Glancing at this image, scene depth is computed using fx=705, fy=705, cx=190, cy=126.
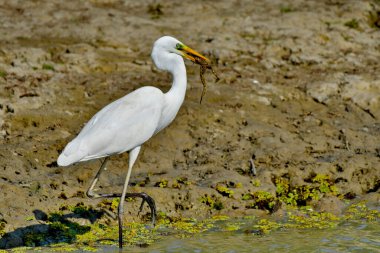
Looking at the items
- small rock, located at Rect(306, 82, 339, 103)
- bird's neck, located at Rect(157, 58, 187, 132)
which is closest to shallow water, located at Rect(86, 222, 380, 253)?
bird's neck, located at Rect(157, 58, 187, 132)

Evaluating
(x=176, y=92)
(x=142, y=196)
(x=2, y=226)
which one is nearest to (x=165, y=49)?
(x=176, y=92)

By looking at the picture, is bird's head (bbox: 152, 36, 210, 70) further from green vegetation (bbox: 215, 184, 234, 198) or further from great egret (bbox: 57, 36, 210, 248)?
green vegetation (bbox: 215, 184, 234, 198)

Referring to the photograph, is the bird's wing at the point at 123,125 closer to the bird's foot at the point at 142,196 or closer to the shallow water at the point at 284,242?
the bird's foot at the point at 142,196

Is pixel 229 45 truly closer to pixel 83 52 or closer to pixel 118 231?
pixel 83 52

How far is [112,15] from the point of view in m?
16.3

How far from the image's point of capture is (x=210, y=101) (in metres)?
12.9

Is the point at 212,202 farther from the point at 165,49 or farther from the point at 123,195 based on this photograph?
the point at 165,49

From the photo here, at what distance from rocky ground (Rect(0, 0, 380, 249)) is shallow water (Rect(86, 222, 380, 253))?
909 millimetres

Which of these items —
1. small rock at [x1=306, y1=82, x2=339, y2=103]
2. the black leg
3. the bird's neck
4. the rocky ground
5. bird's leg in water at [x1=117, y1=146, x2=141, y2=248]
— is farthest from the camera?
small rock at [x1=306, y1=82, x2=339, y2=103]

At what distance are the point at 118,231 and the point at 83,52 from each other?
6.28 m

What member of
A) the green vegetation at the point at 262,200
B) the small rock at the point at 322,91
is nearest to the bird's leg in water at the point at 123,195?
the green vegetation at the point at 262,200

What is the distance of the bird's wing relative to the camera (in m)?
8.46

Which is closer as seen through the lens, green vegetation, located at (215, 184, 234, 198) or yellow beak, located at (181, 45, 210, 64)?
yellow beak, located at (181, 45, 210, 64)

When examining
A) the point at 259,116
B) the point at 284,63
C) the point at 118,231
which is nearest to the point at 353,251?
the point at 118,231
